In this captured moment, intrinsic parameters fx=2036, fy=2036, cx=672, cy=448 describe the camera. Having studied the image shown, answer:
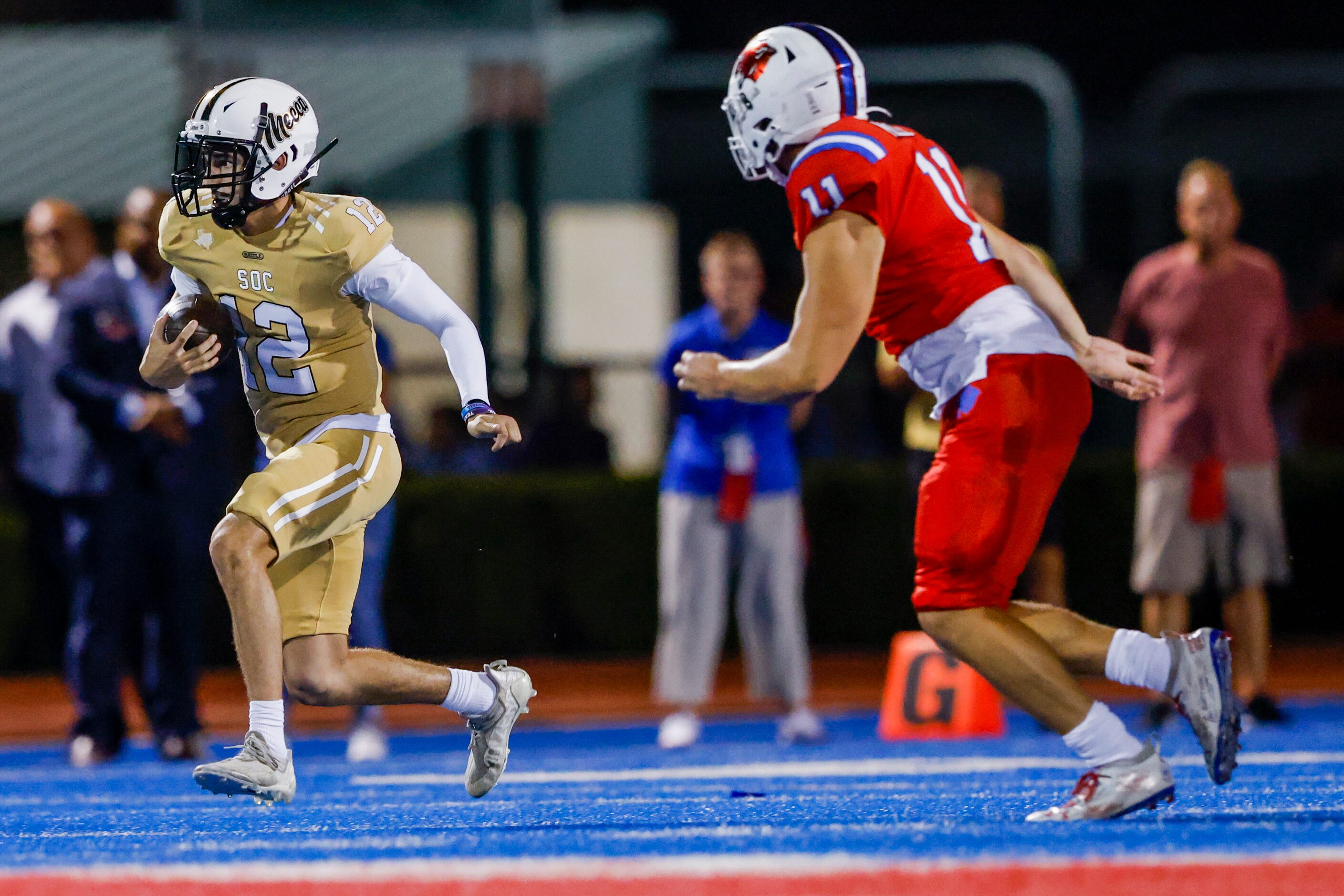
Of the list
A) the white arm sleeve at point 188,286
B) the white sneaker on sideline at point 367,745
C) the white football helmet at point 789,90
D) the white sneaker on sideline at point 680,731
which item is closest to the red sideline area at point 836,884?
the white arm sleeve at point 188,286

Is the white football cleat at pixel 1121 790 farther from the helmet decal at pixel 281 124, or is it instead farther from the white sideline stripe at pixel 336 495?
the helmet decal at pixel 281 124

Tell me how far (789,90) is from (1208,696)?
1.82 metres

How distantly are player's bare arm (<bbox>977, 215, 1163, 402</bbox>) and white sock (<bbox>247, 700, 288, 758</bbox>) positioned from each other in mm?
2166

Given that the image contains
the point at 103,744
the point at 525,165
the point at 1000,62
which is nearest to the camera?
the point at 103,744

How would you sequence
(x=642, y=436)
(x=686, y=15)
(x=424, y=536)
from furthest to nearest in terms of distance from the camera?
(x=686, y=15), (x=642, y=436), (x=424, y=536)

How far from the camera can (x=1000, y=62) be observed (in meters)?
20.2

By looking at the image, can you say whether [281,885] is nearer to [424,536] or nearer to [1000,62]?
[424,536]

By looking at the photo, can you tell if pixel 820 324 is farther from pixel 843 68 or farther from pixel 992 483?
pixel 843 68

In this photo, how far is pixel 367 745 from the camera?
807 cm

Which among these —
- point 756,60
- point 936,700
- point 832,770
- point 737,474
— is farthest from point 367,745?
point 756,60

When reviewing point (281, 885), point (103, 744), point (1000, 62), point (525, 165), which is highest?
point (1000, 62)

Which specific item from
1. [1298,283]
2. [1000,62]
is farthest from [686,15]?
[1298,283]

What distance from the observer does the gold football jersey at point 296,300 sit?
538cm

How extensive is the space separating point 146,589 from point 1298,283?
18.0 meters
